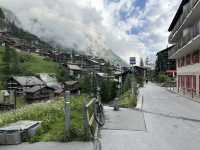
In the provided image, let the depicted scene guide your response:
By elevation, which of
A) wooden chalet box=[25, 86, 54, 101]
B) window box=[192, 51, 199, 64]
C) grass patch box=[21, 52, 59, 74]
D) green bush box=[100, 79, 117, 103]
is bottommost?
wooden chalet box=[25, 86, 54, 101]

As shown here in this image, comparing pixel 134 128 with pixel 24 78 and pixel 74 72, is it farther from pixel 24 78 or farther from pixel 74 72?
pixel 74 72

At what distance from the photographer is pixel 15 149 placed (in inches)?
225

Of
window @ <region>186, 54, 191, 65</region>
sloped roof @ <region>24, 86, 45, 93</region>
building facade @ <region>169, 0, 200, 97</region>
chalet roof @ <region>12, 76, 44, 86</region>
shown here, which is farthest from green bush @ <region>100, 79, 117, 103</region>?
chalet roof @ <region>12, 76, 44, 86</region>

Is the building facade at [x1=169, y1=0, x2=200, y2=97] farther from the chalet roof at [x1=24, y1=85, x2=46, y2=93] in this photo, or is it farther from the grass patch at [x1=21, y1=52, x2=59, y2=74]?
the grass patch at [x1=21, y1=52, x2=59, y2=74]

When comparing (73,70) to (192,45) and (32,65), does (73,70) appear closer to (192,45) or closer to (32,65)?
(32,65)

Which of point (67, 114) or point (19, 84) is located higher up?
point (67, 114)

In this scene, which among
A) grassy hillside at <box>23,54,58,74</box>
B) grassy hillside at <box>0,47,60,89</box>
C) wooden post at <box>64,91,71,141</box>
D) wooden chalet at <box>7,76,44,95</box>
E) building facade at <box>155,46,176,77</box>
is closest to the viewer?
wooden post at <box>64,91,71,141</box>

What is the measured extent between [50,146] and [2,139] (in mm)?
1147

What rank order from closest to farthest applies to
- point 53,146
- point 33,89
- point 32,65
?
point 53,146 < point 33,89 < point 32,65

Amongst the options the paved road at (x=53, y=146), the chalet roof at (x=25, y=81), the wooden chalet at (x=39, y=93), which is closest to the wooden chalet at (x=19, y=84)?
the chalet roof at (x=25, y=81)

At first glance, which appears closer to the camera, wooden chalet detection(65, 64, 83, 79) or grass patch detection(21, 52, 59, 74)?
grass patch detection(21, 52, 59, 74)

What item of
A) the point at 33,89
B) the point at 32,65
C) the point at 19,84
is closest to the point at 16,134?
the point at 33,89

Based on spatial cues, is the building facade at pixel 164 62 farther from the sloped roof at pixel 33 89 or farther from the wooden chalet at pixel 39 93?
the sloped roof at pixel 33 89

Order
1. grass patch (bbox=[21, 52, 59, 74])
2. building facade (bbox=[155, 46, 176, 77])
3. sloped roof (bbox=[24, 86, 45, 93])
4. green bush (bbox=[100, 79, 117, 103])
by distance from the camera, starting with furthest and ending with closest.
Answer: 1. grass patch (bbox=[21, 52, 59, 74])
2. building facade (bbox=[155, 46, 176, 77])
3. sloped roof (bbox=[24, 86, 45, 93])
4. green bush (bbox=[100, 79, 117, 103])
